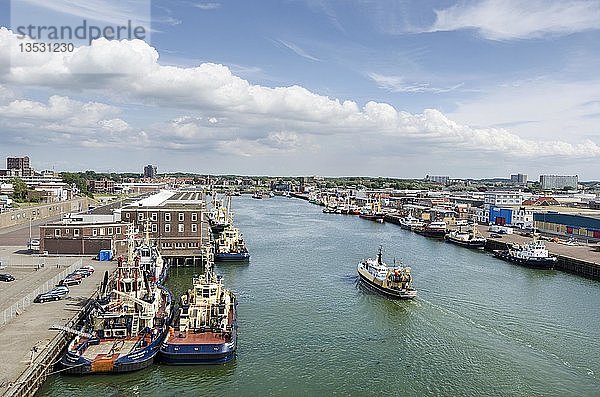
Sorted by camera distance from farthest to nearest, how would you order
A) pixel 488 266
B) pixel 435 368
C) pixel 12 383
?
pixel 488 266, pixel 435 368, pixel 12 383

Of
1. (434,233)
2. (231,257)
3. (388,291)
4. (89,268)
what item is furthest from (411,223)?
(89,268)

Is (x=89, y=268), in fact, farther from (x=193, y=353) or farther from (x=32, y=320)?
(x=193, y=353)

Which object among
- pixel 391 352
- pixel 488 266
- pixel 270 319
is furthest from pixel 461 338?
pixel 488 266

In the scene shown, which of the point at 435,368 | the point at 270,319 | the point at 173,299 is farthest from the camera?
the point at 173,299

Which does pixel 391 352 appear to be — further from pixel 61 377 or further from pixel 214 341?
pixel 61 377

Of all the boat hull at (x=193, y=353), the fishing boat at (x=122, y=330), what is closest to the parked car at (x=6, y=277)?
the fishing boat at (x=122, y=330)

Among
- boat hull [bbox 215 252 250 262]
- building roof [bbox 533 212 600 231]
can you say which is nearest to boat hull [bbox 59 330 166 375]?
boat hull [bbox 215 252 250 262]
